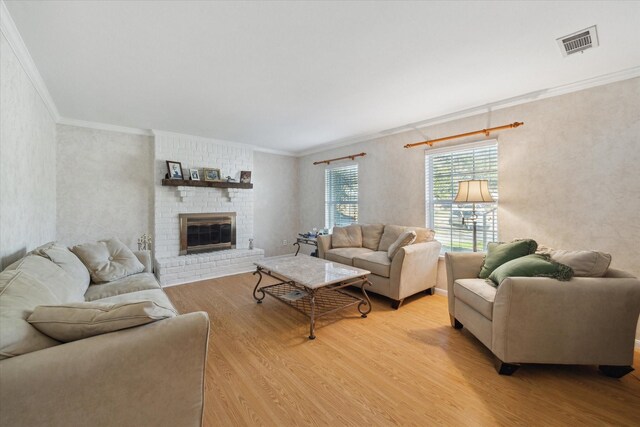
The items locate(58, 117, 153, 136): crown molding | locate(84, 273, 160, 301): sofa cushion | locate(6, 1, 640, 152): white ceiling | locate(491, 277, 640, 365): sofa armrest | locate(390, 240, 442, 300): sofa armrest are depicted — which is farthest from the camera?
locate(58, 117, 153, 136): crown molding

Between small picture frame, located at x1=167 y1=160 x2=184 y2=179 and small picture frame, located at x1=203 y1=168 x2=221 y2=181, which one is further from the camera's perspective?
small picture frame, located at x1=203 y1=168 x2=221 y2=181

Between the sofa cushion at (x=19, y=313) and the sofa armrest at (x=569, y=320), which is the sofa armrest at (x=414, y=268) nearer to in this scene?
the sofa armrest at (x=569, y=320)

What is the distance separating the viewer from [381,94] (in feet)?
9.35

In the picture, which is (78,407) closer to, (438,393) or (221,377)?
(221,377)

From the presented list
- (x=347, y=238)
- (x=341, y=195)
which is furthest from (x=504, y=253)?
(x=341, y=195)

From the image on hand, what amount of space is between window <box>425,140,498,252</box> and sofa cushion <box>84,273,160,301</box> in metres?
3.45

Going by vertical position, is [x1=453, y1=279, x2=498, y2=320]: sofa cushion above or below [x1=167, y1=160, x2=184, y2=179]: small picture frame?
below

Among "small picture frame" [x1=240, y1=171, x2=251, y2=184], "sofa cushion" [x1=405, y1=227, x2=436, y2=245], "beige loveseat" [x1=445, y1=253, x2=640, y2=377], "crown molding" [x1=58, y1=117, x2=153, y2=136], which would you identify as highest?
"crown molding" [x1=58, y1=117, x2=153, y2=136]

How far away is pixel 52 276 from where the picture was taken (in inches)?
67.4

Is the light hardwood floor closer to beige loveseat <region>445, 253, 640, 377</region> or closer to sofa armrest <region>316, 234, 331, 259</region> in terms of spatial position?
beige loveseat <region>445, 253, 640, 377</region>

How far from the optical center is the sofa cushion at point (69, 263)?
201 centimetres

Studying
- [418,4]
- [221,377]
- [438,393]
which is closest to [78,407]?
[221,377]

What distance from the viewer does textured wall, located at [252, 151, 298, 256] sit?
5.59 meters

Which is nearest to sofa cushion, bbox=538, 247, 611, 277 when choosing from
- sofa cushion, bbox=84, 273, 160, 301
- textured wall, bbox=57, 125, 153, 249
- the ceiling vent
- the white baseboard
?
the ceiling vent
